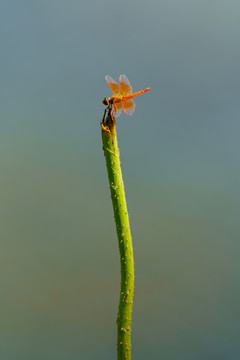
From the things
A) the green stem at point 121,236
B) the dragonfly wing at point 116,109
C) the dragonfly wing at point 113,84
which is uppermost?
the dragonfly wing at point 113,84

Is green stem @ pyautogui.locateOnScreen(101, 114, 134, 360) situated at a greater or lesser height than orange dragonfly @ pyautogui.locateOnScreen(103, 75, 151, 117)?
lesser

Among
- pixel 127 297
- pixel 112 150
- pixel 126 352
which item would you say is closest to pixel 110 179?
pixel 112 150

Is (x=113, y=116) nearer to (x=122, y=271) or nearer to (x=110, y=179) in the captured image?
(x=110, y=179)

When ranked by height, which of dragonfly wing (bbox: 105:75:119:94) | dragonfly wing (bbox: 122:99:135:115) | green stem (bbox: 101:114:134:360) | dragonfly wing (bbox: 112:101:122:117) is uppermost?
dragonfly wing (bbox: 105:75:119:94)

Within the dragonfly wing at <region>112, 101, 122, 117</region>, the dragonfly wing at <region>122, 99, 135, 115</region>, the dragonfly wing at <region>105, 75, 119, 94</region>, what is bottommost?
the dragonfly wing at <region>112, 101, 122, 117</region>

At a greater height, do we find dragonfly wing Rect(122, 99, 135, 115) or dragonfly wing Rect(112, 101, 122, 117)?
dragonfly wing Rect(122, 99, 135, 115)

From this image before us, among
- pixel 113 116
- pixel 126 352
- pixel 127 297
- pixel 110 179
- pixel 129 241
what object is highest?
pixel 113 116
